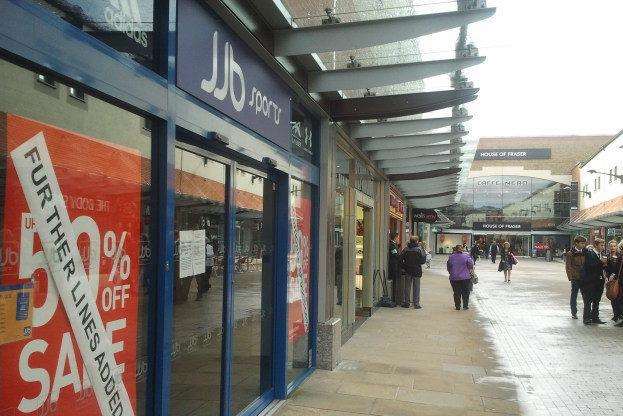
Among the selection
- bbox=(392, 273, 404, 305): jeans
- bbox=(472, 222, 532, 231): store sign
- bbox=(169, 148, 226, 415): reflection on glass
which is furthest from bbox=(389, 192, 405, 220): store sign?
bbox=(472, 222, 532, 231): store sign

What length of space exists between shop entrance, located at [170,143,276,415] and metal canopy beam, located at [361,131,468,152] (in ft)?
14.5

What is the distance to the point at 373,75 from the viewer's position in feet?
19.5

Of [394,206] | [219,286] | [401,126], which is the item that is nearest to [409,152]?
[401,126]

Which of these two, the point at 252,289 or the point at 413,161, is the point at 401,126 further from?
the point at 252,289

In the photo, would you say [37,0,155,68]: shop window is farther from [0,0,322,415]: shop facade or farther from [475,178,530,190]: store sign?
[475,178,530,190]: store sign

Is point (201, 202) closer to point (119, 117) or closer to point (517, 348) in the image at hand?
point (119, 117)

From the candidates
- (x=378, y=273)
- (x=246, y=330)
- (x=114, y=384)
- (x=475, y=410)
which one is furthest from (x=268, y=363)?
(x=378, y=273)

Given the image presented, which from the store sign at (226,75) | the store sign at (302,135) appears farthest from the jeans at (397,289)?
the store sign at (226,75)

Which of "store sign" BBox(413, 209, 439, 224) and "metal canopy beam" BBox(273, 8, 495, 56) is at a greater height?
"metal canopy beam" BBox(273, 8, 495, 56)

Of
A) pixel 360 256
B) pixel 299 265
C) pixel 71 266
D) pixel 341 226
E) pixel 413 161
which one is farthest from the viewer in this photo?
pixel 413 161

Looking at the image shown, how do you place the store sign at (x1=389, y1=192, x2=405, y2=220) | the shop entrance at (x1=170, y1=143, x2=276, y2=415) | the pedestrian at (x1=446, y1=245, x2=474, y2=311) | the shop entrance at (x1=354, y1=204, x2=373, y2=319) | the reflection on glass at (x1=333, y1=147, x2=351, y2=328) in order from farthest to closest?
1. the store sign at (x1=389, y1=192, x2=405, y2=220)
2. the pedestrian at (x1=446, y1=245, x2=474, y2=311)
3. the shop entrance at (x1=354, y1=204, x2=373, y2=319)
4. the reflection on glass at (x1=333, y1=147, x2=351, y2=328)
5. the shop entrance at (x1=170, y1=143, x2=276, y2=415)

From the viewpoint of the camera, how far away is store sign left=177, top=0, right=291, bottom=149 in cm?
347

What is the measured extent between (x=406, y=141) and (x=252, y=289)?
546 centimetres

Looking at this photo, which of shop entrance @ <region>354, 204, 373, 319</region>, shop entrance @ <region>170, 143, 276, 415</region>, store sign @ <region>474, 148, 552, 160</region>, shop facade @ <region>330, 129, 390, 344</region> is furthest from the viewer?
store sign @ <region>474, 148, 552, 160</region>
